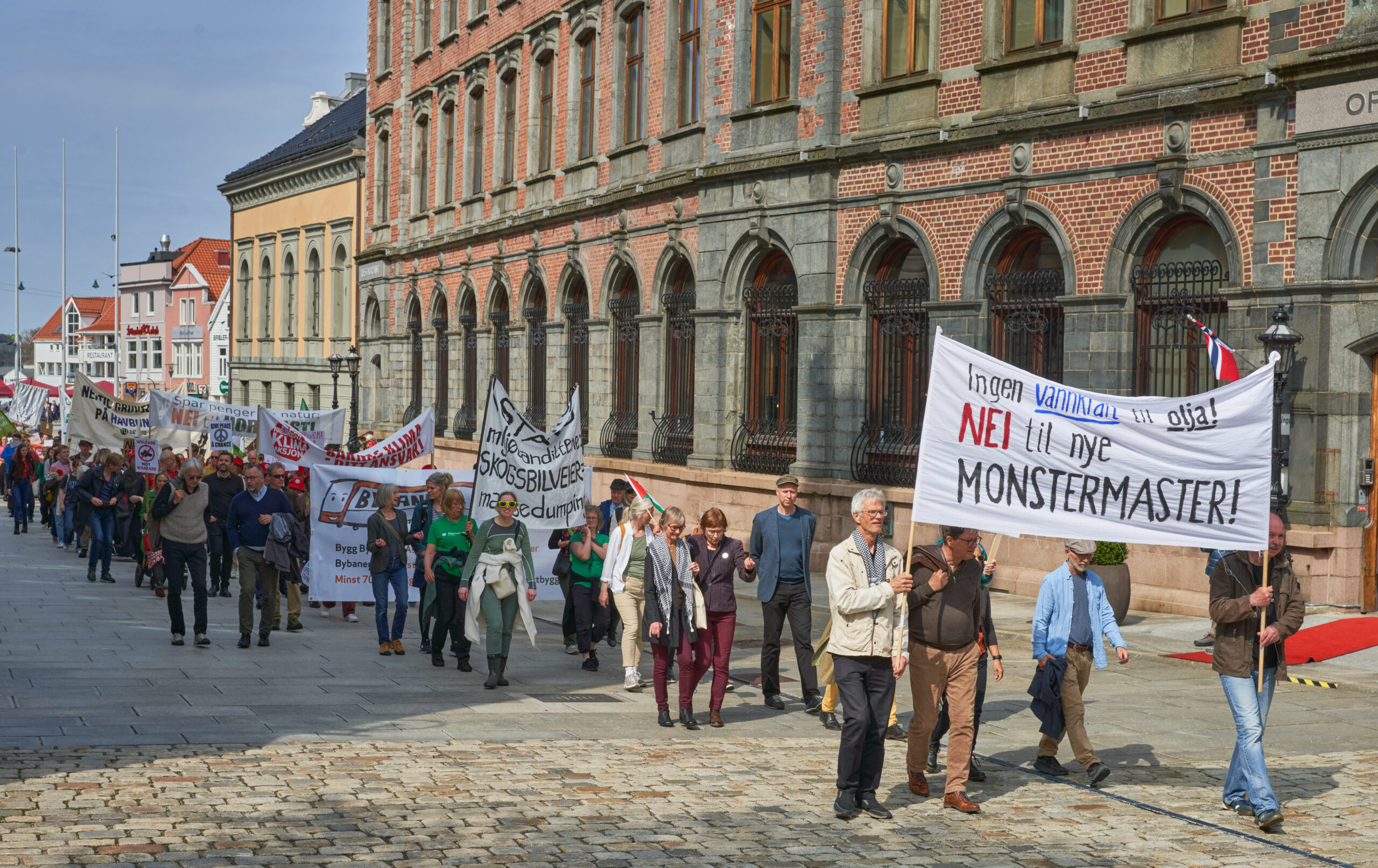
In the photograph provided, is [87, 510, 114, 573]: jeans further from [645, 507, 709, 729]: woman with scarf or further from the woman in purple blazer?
[645, 507, 709, 729]: woman with scarf

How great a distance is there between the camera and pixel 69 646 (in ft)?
46.8

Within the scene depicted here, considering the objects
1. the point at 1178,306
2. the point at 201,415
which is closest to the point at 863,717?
the point at 1178,306

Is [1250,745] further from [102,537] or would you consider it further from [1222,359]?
[102,537]

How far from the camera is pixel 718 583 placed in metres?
11.5

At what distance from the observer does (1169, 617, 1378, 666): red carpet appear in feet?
45.3

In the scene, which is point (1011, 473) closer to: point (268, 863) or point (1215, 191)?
point (268, 863)

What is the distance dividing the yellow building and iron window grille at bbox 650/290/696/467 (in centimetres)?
2130

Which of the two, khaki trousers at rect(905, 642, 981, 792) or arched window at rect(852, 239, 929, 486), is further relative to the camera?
arched window at rect(852, 239, 929, 486)

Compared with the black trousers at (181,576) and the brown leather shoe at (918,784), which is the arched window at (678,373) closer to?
the black trousers at (181,576)

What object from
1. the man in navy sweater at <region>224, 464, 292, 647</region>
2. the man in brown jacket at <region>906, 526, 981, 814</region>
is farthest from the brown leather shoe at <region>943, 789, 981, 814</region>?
the man in navy sweater at <region>224, 464, 292, 647</region>

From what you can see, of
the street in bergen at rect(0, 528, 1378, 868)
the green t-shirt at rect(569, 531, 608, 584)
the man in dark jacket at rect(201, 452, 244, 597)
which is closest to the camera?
the street in bergen at rect(0, 528, 1378, 868)

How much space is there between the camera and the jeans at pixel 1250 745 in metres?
8.10

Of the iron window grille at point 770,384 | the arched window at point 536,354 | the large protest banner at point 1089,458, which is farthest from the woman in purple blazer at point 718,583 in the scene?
the arched window at point 536,354

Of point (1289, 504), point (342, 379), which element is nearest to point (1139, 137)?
point (1289, 504)
